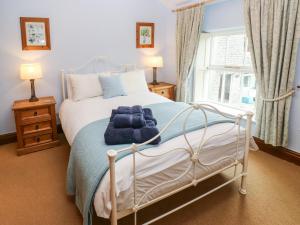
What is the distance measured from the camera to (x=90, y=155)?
1.64 meters

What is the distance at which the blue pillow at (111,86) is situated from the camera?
122 inches

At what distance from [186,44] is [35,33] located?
2.25m

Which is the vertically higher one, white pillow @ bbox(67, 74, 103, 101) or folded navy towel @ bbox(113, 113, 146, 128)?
white pillow @ bbox(67, 74, 103, 101)

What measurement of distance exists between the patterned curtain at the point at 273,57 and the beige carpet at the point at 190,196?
47 centimetres

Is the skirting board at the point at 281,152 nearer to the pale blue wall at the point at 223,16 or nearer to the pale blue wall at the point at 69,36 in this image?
the pale blue wall at the point at 223,16

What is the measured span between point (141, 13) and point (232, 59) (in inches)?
67.7

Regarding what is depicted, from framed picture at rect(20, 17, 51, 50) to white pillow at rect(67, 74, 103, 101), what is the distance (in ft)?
1.98

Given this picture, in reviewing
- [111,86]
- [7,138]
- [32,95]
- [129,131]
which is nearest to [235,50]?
[111,86]

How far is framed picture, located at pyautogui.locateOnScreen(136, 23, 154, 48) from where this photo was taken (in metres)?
3.87

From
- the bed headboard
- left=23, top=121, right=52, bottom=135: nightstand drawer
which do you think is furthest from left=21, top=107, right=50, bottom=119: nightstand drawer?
the bed headboard

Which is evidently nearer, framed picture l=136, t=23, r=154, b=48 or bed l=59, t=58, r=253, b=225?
bed l=59, t=58, r=253, b=225

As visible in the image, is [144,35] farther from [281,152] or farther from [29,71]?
[281,152]

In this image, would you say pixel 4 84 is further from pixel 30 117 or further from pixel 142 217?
pixel 142 217

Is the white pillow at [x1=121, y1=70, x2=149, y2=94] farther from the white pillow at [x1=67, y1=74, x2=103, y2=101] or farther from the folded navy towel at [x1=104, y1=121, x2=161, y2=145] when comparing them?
the folded navy towel at [x1=104, y1=121, x2=161, y2=145]
